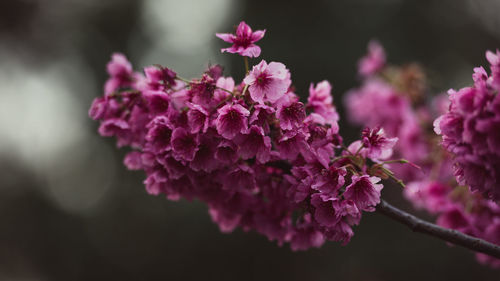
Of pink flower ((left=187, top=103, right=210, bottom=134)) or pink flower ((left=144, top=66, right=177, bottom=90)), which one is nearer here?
pink flower ((left=187, top=103, right=210, bottom=134))

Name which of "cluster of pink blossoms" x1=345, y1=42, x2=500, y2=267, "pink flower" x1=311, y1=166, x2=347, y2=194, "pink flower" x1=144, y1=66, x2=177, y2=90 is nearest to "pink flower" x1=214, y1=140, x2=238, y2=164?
"pink flower" x1=311, y1=166, x2=347, y2=194

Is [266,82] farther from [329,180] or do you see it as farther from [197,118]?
[329,180]

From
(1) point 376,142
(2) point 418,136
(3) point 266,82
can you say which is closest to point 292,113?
(3) point 266,82

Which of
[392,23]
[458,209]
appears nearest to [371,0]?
[392,23]

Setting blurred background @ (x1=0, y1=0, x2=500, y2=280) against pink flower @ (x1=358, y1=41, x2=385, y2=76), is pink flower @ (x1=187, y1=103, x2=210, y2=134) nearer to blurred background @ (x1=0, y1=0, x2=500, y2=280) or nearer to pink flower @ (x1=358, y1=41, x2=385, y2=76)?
pink flower @ (x1=358, y1=41, x2=385, y2=76)

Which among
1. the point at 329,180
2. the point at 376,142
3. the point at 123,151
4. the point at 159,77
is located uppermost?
the point at 123,151

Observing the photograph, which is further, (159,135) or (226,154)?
(159,135)

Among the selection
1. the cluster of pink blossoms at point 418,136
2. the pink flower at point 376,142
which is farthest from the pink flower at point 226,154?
the cluster of pink blossoms at point 418,136
